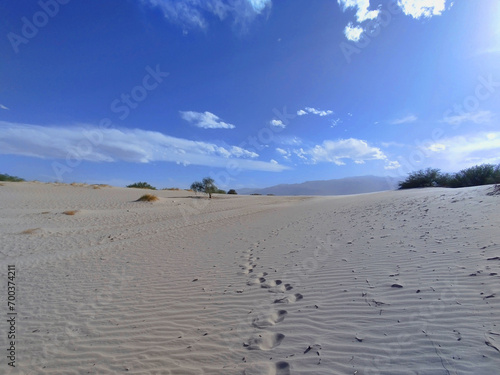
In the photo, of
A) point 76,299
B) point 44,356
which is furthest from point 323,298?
point 76,299

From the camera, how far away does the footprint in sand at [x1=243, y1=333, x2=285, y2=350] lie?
2824 millimetres

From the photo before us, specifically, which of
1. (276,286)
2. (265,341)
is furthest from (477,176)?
(265,341)

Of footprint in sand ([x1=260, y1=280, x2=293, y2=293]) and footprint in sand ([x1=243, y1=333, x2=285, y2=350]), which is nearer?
footprint in sand ([x1=243, y1=333, x2=285, y2=350])

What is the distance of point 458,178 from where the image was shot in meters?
18.4

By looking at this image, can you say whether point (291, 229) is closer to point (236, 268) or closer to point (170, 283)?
point (236, 268)

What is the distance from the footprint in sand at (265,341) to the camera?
282cm

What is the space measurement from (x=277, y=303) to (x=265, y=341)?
35.0 inches

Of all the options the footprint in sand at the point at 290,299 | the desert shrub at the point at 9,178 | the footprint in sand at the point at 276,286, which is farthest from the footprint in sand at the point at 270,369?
the desert shrub at the point at 9,178

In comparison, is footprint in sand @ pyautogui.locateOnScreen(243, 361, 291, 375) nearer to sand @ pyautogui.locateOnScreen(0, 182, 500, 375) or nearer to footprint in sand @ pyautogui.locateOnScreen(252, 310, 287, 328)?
sand @ pyautogui.locateOnScreen(0, 182, 500, 375)

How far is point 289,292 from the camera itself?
4.09 metres

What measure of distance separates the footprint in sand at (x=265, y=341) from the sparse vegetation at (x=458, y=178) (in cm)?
1754

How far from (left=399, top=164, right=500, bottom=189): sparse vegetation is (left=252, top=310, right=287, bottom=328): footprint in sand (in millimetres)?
17152

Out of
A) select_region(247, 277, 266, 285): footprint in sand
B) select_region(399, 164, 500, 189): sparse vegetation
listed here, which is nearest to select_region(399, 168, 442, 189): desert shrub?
select_region(399, 164, 500, 189): sparse vegetation

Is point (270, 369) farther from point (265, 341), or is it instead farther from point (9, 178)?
point (9, 178)
